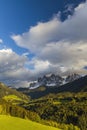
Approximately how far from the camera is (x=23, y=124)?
190 metres

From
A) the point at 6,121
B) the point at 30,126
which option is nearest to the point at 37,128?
the point at 30,126

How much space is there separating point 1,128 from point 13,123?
68.2 ft

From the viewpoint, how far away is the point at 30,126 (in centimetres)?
18838

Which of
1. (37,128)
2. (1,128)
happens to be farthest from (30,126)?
(1,128)

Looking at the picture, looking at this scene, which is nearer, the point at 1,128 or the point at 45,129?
the point at 1,128

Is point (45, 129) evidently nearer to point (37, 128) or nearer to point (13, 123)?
point (37, 128)

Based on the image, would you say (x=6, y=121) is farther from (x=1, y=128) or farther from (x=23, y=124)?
(x=1, y=128)

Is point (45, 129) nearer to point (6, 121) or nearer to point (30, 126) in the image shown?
point (30, 126)

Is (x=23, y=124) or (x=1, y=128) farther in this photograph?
(x=23, y=124)

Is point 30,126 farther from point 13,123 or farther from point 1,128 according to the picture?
point 1,128

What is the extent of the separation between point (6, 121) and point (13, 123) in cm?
503

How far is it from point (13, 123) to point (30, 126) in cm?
1048

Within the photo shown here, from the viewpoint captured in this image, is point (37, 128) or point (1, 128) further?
point (37, 128)

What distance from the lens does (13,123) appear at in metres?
189
